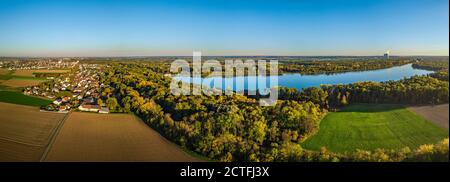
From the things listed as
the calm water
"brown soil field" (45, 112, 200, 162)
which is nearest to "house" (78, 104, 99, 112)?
"brown soil field" (45, 112, 200, 162)

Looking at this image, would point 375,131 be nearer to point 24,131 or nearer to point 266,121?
point 266,121

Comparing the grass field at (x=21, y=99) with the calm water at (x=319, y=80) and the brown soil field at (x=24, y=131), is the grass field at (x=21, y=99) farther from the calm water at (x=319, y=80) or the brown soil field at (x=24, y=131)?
the calm water at (x=319, y=80)

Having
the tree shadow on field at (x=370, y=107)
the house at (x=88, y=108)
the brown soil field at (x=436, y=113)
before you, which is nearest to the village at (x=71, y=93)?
the house at (x=88, y=108)

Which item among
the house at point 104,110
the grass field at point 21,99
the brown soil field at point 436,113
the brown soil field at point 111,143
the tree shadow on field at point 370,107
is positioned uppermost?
the brown soil field at point 436,113

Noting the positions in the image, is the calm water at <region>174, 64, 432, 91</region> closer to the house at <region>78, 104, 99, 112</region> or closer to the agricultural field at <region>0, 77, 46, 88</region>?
the house at <region>78, 104, 99, 112</region>

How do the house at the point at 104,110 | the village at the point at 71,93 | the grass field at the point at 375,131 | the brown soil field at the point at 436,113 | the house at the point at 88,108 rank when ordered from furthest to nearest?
1. the village at the point at 71,93
2. the house at the point at 88,108
3. the house at the point at 104,110
4. the grass field at the point at 375,131
5. the brown soil field at the point at 436,113
